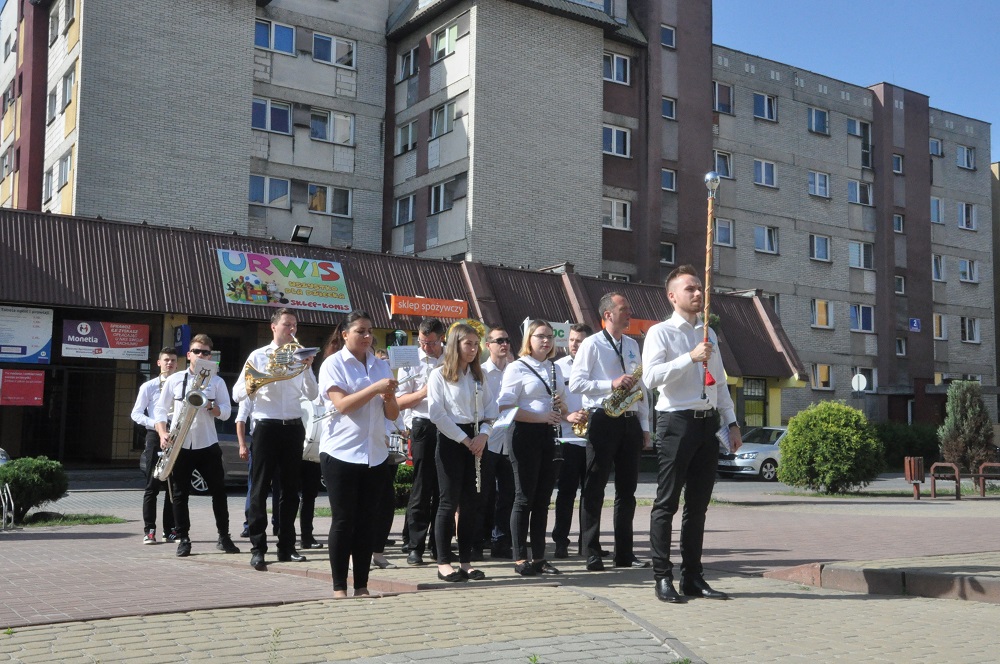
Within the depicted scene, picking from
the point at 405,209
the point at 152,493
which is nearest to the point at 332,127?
the point at 405,209

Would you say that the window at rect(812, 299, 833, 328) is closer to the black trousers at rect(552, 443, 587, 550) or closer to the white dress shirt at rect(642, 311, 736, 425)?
the black trousers at rect(552, 443, 587, 550)

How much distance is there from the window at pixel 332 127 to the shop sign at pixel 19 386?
1397 cm

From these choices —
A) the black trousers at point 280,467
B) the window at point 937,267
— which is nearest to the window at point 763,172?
the window at point 937,267

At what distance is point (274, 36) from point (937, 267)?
3004 centimetres

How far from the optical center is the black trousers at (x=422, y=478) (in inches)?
328

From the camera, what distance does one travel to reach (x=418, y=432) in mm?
8336

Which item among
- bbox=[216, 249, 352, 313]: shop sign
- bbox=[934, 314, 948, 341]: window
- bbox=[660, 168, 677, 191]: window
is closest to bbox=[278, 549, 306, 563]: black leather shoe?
bbox=[216, 249, 352, 313]: shop sign

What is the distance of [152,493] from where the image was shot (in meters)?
10.9

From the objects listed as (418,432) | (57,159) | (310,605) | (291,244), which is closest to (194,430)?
(418,432)

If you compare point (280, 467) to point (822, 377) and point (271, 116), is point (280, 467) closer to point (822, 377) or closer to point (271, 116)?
point (271, 116)

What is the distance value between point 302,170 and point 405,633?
1206 inches

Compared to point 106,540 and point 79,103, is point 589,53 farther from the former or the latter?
point 106,540

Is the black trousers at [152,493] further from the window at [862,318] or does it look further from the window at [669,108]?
the window at [862,318]

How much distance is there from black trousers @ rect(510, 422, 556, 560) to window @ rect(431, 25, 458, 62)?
93.0ft
